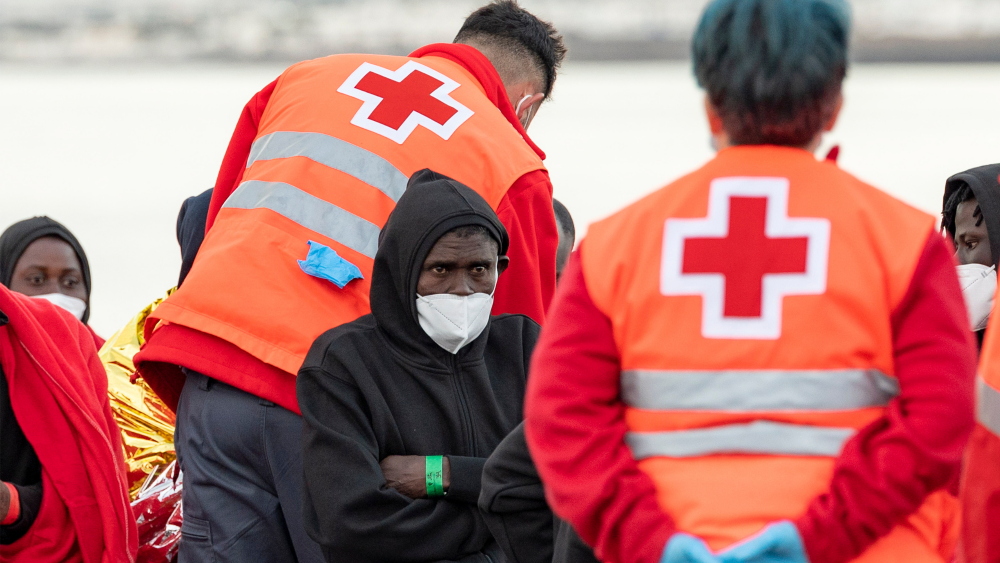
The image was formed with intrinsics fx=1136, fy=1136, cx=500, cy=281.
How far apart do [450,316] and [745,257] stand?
3.12ft

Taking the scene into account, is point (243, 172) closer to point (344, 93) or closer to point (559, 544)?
point (344, 93)

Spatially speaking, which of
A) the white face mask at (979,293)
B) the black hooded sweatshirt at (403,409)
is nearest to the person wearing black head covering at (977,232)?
the white face mask at (979,293)

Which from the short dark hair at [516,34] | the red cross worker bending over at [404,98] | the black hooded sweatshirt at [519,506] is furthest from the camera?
the short dark hair at [516,34]

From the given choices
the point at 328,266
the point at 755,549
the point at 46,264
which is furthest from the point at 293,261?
the point at 46,264

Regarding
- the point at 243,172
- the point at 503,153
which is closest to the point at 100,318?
the point at 243,172

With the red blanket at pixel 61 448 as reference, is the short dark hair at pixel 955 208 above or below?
above

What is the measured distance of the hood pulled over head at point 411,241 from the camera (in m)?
2.34

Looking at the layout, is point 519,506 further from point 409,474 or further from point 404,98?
point 404,98

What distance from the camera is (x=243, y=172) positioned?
9.62 ft

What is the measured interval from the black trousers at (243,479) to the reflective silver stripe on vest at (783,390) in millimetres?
1272

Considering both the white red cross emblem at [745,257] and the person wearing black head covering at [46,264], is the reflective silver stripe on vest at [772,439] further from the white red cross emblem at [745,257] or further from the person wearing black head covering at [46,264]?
the person wearing black head covering at [46,264]

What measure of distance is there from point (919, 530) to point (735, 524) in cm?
26

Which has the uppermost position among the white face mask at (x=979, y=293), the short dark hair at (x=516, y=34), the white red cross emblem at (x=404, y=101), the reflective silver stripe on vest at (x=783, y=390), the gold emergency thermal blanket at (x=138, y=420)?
the short dark hair at (x=516, y=34)

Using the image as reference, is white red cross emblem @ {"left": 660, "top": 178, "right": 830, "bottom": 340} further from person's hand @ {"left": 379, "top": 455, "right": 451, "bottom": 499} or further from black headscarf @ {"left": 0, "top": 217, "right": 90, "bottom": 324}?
black headscarf @ {"left": 0, "top": 217, "right": 90, "bottom": 324}
